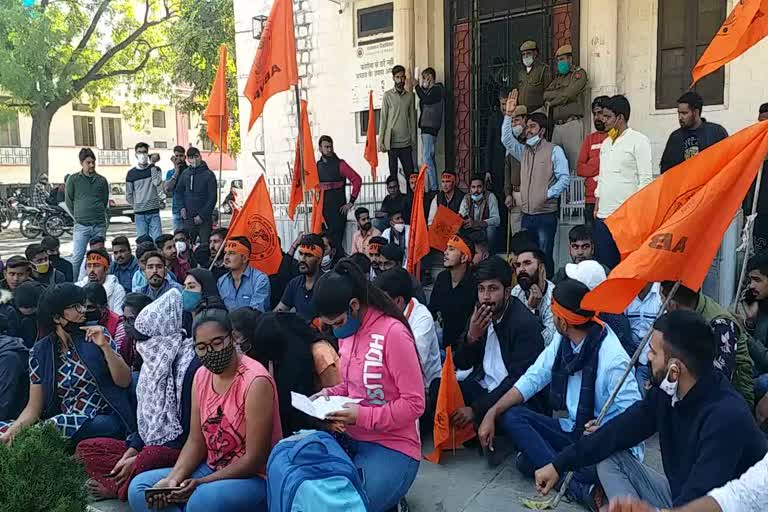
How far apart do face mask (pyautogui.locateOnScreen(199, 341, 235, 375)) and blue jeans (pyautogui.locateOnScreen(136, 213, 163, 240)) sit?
6659mm

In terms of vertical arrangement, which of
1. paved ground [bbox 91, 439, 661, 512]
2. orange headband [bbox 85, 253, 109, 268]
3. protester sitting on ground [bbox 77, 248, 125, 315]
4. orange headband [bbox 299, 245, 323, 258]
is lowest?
paved ground [bbox 91, 439, 661, 512]

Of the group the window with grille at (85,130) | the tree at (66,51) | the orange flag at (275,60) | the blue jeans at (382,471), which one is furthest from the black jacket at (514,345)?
the window with grille at (85,130)

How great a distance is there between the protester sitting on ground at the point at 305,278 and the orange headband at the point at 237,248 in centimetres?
55

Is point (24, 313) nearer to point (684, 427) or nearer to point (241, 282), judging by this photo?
point (241, 282)

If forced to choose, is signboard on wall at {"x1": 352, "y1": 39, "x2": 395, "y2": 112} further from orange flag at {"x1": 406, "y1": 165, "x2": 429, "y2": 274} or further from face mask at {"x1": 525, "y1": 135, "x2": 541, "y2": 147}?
orange flag at {"x1": 406, "y1": 165, "x2": 429, "y2": 274}

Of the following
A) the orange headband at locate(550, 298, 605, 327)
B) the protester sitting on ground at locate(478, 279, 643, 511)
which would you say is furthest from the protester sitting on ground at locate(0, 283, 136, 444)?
the orange headband at locate(550, 298, 605, 327)

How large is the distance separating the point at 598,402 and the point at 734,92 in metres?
5.24

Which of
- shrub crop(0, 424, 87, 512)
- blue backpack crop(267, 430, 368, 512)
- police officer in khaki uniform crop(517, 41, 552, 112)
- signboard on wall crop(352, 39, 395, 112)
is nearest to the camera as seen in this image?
shrub crop(0, 424, 87, 512)

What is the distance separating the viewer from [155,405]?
383 cm

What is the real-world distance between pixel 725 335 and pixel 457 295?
2.24 metres

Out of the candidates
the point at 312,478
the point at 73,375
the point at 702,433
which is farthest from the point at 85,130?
the point at 702,433

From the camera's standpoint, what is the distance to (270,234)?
22.0 ft

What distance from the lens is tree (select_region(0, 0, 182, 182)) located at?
19984 mm

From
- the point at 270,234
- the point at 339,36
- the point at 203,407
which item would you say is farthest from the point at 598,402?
the point at 339,36
